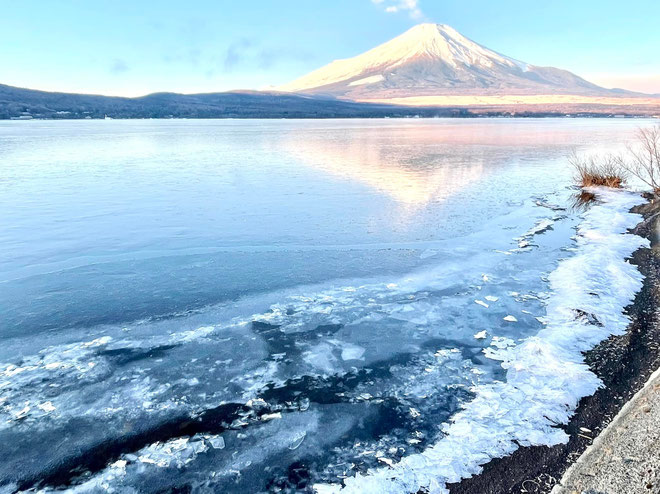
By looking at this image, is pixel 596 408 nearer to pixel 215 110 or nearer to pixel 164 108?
pixel 215 110

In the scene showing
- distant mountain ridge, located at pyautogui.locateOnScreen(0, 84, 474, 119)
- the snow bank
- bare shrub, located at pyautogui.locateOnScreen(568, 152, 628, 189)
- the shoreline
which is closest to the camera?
the shoreline

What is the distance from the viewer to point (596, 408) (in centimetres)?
377

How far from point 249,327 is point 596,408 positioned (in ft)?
11.0

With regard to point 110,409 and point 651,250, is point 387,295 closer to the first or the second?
point 110,409

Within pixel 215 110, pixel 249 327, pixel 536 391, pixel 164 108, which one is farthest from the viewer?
pixel 164 108

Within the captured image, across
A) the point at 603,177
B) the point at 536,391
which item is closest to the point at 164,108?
the point at 603,177

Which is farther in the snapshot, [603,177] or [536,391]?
[603,177]

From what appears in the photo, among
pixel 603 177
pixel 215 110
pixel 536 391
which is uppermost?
pixel 215 110

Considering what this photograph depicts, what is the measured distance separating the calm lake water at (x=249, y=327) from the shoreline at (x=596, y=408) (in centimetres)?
53

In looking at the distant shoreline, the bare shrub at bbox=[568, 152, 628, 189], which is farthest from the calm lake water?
the distant shoreline

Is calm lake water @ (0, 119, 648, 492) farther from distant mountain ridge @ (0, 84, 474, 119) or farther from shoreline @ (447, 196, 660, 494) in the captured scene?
distant mountain ridge @ (0, 84, 474, 119)

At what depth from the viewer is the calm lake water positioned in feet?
11.3

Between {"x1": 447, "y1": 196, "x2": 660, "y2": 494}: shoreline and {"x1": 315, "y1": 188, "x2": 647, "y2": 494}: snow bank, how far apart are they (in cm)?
7

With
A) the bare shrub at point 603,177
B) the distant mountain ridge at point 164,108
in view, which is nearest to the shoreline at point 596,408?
the bare shrub at point 603,177
